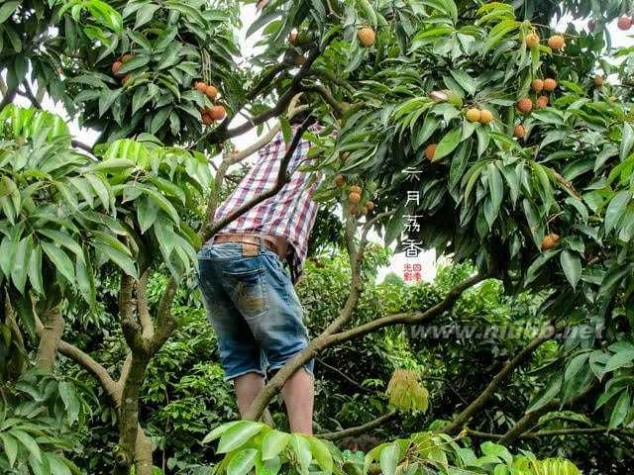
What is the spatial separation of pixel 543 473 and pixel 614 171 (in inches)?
23.5

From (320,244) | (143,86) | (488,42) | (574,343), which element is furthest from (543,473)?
(320,244)

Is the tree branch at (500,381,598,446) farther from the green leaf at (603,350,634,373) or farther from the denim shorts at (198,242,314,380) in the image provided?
the denim shorts at (198,242,314,380)

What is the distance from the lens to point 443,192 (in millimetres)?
1975

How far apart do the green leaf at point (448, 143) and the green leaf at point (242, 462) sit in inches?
29.1

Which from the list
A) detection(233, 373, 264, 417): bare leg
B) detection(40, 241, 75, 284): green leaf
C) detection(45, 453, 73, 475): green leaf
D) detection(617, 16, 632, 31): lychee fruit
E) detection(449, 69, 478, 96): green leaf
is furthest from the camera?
detection(617, 16, 632, 31): lychee fruit

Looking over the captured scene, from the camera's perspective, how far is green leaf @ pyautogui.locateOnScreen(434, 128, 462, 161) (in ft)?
6.12

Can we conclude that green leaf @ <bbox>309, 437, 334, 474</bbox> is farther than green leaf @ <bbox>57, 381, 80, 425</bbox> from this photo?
No

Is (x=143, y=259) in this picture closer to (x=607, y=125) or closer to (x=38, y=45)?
(x=38, y=45)

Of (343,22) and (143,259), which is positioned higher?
(343,22)

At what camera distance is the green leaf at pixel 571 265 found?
6.36ft

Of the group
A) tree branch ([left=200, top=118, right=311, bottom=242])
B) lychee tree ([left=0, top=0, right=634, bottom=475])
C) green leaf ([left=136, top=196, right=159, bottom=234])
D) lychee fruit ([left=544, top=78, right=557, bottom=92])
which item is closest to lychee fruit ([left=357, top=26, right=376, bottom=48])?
lychee tree ([left=0, top=0, right=634, bottom=475])

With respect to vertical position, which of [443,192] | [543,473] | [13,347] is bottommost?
[543,473]

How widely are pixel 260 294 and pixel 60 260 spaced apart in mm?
828

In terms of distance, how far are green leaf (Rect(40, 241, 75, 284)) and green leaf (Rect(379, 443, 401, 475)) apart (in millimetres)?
549
